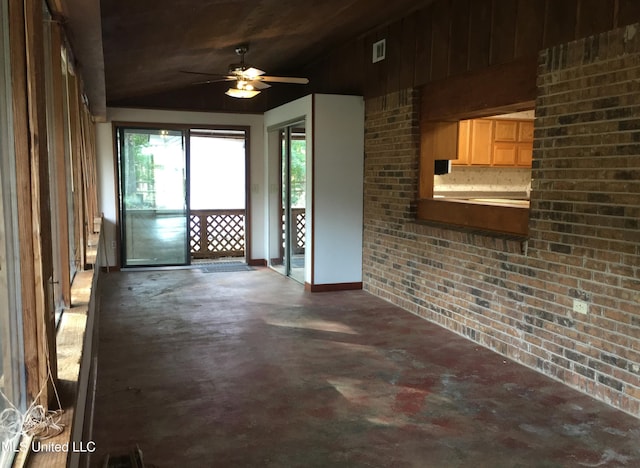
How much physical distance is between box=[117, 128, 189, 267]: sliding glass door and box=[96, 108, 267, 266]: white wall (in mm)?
155

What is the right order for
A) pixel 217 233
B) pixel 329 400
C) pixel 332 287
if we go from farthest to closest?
pixel 217 233
pixel 332 287
pixel 329 400

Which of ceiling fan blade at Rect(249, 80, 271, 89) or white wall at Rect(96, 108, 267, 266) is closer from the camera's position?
ceiling fan blade at Rect(249, 80, 271, 89)

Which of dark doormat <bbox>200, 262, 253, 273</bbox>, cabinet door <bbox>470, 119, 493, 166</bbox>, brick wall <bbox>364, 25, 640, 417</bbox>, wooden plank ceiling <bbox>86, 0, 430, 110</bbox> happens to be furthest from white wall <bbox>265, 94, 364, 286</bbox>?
dark doormat <bbox>200, 262, 253, 273</bbox>

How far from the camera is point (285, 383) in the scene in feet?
11.7

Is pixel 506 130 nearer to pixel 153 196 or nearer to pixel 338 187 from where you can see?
pixel 338 187

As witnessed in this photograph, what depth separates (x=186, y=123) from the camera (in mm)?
7992

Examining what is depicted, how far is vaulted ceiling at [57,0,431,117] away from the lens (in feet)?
11.7

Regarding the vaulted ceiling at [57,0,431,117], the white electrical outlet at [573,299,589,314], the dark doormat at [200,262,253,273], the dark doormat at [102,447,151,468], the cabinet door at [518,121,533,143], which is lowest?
the dark doormat at [200,262,253,273]

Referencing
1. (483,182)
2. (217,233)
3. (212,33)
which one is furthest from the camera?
(217,233)

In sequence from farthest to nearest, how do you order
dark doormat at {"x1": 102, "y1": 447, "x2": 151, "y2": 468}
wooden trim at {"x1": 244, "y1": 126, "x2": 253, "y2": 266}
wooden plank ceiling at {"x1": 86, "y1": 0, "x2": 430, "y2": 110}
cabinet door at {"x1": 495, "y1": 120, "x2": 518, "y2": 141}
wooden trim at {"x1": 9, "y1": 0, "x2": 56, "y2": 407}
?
1. wooden trim at {"x1": 244, "y1": 126, "x2": 253, "y2": 266}
2. cabinet door at {"x1": 495, "y1": 120, "x2": 518, "y2": 141}
3. wooden plank ceiling at {"x1": 86, "y1": 0, "x2": 430, "y2": 110}
4. dark doormat at {"x1": 102, "y1": 447, "x2": 151, "y2": 468}
5. wooden trim at {"x1": 9, "y1": 0, "x2": 56, "y2": 407}

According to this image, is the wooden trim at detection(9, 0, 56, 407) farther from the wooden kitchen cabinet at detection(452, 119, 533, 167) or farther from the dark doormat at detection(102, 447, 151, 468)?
the wooden kitchen cabinet at detection(452, 119, 533, 167)

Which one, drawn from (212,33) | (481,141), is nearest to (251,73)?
(212,33)

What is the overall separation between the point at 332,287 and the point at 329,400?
3.14 meters

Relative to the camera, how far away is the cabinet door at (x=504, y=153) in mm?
7000
